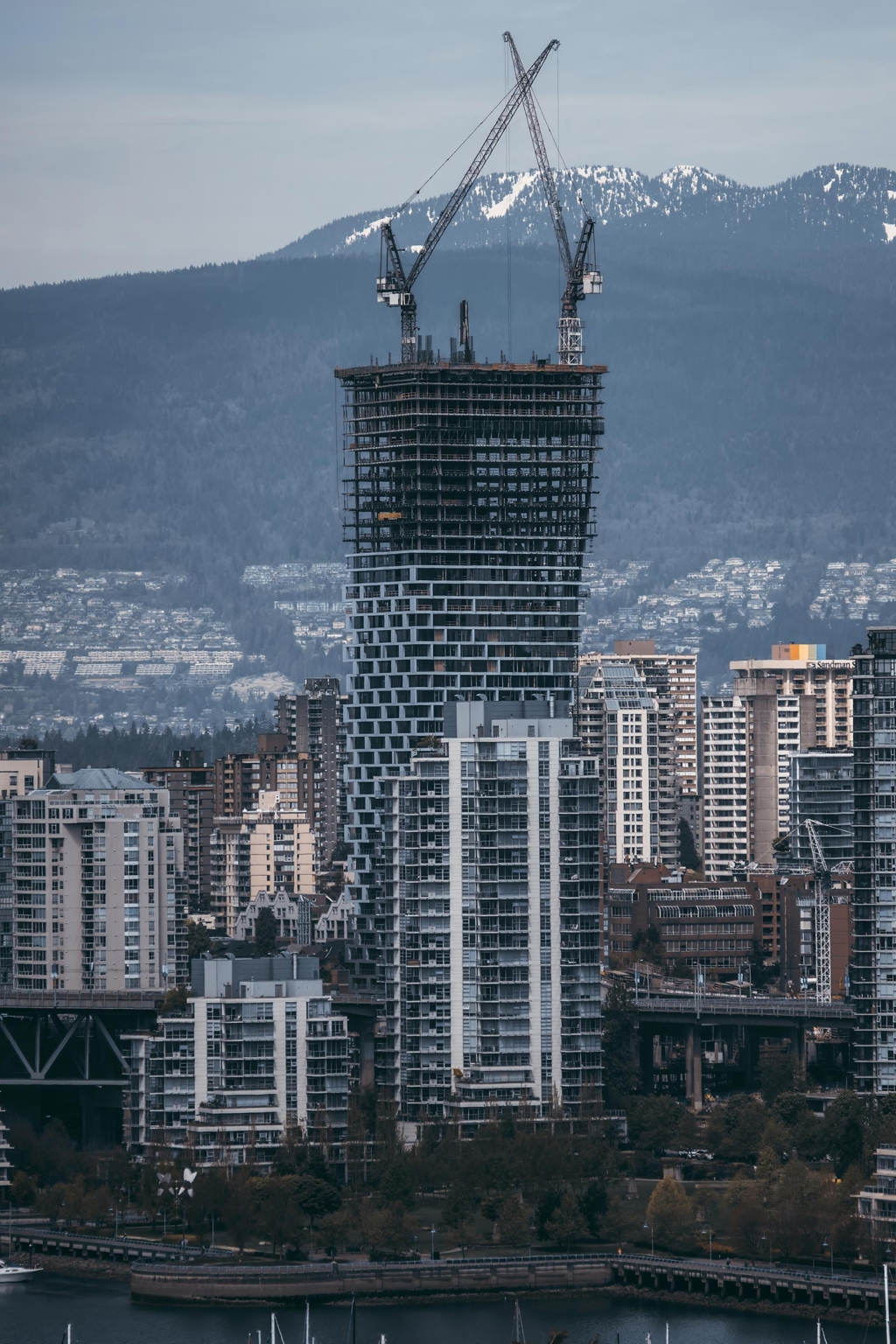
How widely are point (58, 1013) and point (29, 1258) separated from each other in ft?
108

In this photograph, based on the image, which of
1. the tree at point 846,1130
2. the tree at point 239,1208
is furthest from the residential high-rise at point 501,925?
the tree at point 239,1208

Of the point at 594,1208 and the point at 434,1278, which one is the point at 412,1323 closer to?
the point at 434,1278

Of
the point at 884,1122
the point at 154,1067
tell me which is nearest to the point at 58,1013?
the point at 154,1067

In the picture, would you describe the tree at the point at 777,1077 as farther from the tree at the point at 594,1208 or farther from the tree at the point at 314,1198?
the tree at the point at 314,1198

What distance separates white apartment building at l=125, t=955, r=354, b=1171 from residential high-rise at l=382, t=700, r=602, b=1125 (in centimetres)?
651

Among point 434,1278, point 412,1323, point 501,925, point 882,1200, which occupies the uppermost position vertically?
point 501,925

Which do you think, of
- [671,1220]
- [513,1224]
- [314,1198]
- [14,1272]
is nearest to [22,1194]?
[14,1272]

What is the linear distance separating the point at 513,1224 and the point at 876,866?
26751 mm

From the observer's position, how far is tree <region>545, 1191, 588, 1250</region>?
161m

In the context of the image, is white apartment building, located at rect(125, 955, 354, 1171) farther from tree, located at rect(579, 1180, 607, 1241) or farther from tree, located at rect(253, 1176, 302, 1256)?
tree, located at rect(579, 1180, 607, 1241)

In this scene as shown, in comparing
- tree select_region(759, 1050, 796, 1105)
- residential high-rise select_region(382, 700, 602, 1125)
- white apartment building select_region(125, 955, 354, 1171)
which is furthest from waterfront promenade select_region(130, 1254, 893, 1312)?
tree select_region(759, 1050, 796, 1105)

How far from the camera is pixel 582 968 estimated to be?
589 feet

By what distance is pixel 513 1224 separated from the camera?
532 ft

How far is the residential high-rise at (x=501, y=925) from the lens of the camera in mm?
178625
